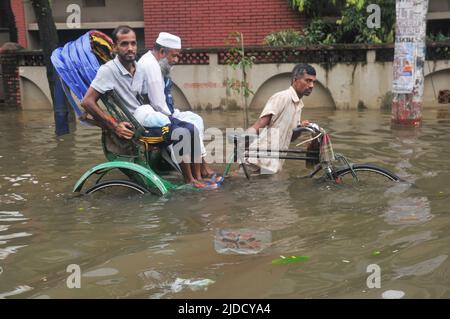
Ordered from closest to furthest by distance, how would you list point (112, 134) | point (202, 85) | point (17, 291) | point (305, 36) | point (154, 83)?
point (17, 291) → point (154, 83) → point (112, 134) → point (202, 85) → point (305, 36)

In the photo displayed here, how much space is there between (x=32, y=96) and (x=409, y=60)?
29.1 feet

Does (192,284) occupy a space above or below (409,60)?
below

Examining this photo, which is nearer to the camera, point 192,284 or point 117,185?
point 192,284

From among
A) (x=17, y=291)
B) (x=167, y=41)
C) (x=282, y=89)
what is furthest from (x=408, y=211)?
(x=282, y=89)

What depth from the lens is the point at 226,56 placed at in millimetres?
12789

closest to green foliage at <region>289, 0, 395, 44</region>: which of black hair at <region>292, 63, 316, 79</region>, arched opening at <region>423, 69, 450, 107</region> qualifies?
arched opening at <region>423, 69, 450, 107</region>

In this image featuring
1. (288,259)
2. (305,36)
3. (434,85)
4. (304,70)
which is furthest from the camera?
(305,36)

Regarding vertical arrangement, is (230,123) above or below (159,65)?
below

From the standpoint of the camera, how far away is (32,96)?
13.7m

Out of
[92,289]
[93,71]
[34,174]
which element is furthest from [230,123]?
[92,289]
